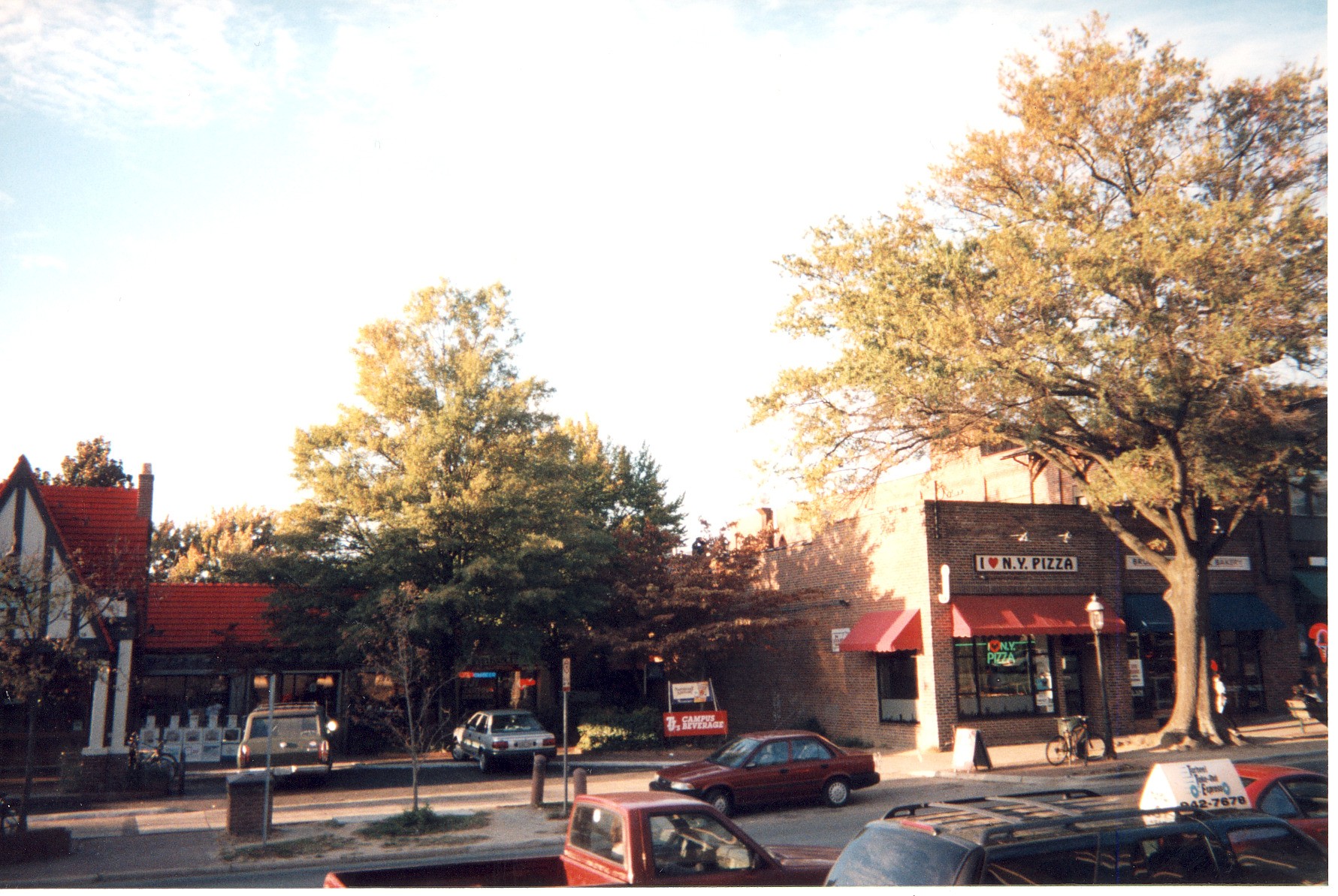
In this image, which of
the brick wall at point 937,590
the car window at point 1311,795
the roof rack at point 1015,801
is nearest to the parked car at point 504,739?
the brick wall at point 937,590

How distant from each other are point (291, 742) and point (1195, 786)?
2039 centimetres

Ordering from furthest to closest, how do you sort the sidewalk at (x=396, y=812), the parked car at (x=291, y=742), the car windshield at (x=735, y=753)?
the parked car at (x=291, y=742) → the car windshield at (x=735, y=753) → the sidewalk at (x=396, y=812)

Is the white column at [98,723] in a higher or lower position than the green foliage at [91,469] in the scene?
lower

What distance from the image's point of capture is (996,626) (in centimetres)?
2527

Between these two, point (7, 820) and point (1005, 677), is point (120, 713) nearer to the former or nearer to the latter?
point (7, 820)

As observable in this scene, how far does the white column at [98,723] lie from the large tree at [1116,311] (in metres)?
17.6

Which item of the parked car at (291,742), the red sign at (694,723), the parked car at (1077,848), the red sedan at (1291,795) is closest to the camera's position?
the parked car at (1077,848)

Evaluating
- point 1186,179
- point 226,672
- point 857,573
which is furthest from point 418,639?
point 1186,179

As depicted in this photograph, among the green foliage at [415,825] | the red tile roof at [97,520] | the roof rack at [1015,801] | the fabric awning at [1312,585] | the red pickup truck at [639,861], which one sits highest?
the red tile roof at [97,520]

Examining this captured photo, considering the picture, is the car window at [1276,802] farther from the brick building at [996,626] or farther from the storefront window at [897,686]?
the storefront window at [897,686]

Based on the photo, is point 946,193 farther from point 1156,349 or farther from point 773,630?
point 773,630

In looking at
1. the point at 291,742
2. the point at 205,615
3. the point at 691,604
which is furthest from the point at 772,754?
the point at 205,615

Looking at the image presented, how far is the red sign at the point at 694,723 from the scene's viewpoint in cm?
2669

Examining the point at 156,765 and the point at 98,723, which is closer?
the point at 156,765
